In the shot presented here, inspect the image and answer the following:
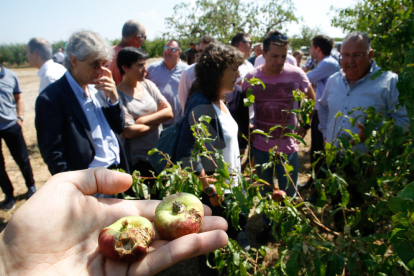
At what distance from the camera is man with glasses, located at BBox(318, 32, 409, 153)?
2.59 meters

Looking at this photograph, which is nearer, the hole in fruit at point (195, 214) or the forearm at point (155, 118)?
the hole in fruit at point (195, 214)

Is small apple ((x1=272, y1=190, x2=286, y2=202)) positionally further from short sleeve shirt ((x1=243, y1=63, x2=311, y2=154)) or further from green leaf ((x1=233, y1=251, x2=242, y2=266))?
short sleeve shirt ((x1=243, y1=63, x2=311, y2=154))

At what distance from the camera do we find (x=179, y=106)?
423 cm

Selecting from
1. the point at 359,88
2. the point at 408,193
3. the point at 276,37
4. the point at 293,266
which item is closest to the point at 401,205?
the point at 408,193

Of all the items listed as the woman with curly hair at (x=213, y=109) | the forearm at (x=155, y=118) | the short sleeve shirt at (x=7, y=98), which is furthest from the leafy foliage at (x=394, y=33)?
the short sleeve shirt at (x=7, y=98)

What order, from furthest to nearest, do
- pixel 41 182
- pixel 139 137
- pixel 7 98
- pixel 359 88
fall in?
pixel 41 182
pixel 7 98
pixel 139 137
pixel 359 88

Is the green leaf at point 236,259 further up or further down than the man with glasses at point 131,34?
further down

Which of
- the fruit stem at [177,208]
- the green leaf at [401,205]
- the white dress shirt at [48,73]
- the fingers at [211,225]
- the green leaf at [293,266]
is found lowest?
the green leaf at [293,266]

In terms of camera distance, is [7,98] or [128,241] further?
[7,98]

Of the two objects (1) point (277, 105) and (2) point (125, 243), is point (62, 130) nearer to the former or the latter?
(2) point (125, 243)

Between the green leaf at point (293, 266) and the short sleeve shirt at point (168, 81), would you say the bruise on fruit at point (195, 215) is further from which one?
Answer: the short sleeve shirt at point (168, 81)

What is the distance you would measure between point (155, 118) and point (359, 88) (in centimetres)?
222

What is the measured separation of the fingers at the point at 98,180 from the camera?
1368 mm

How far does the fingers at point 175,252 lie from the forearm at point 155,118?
1894mm
